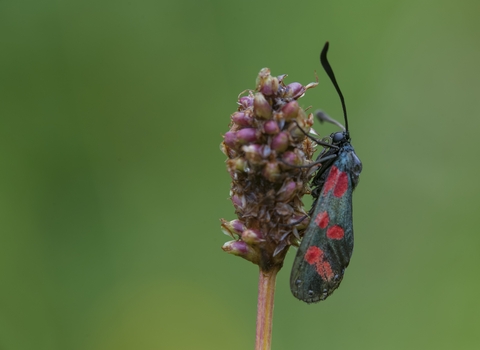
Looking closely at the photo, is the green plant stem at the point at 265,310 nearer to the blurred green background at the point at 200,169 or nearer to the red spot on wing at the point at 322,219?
the red spot on wing at the point at 322,219

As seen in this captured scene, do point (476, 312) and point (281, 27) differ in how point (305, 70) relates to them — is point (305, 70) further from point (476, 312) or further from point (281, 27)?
point (476, 312)

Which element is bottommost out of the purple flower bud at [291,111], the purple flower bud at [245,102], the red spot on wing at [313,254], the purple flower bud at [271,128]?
the red spot on wing at [313,254]

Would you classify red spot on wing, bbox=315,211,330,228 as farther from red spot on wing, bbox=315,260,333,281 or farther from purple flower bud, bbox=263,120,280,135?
purple flower bud, bbox=263,120,280,135

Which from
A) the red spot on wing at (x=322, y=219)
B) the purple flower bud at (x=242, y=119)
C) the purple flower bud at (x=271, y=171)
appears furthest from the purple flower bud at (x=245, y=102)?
the red spot on wing at (x=322, y=219)

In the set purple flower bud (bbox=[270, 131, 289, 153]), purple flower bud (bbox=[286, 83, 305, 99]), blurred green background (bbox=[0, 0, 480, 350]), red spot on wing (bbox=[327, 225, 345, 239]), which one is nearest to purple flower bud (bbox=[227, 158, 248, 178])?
purple flower bud (bbox=[270, 131, 289, 153])

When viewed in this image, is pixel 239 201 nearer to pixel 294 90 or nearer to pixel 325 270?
pixel 294 90

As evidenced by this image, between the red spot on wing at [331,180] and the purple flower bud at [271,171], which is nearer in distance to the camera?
the purple flower bud at [271,171]
